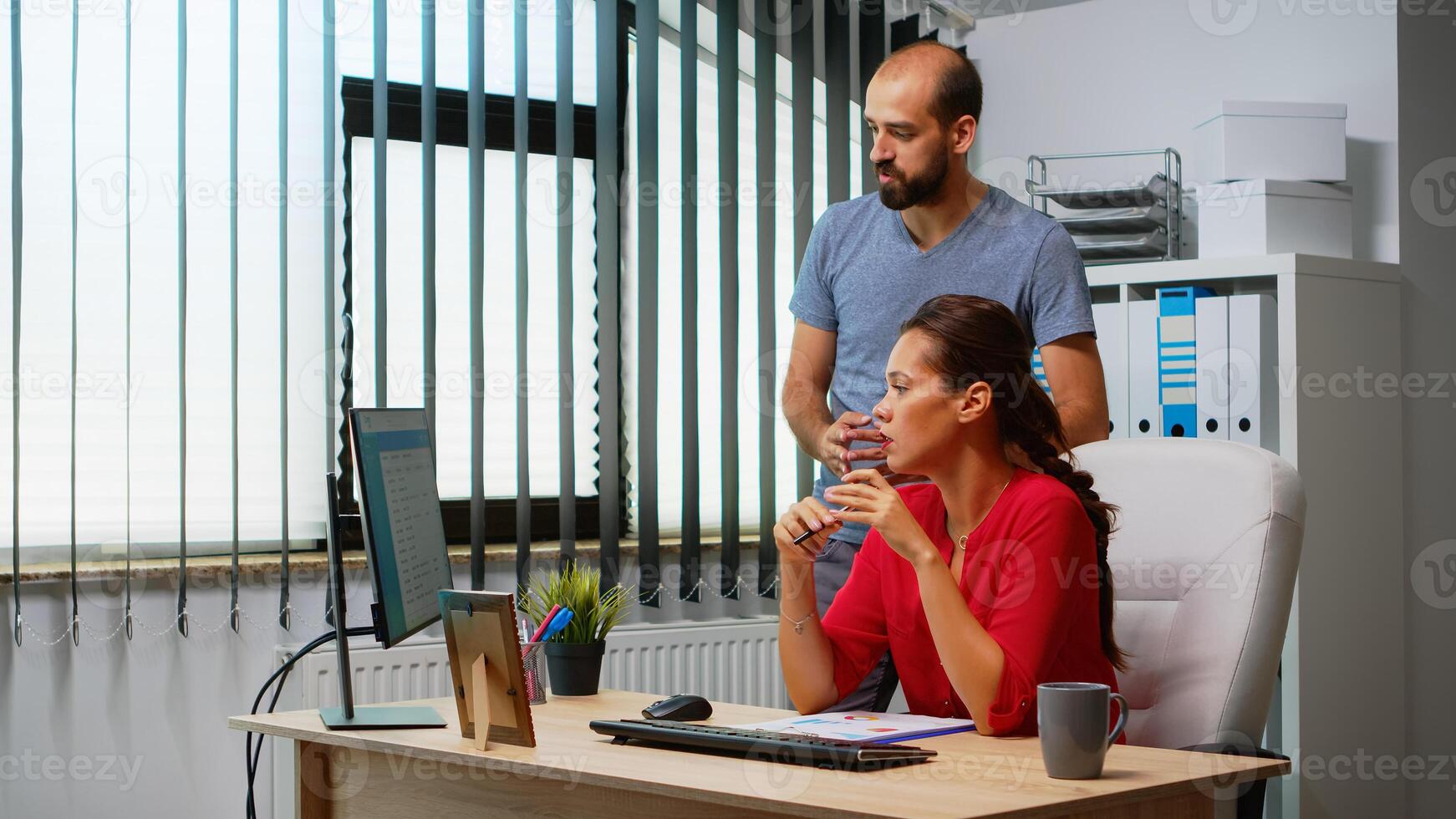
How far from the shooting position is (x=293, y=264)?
2766 millimetres

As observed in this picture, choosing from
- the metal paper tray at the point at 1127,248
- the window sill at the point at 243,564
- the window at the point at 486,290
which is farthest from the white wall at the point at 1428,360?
the window at the point at 486,290

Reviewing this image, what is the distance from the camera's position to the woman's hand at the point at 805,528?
4.88ft

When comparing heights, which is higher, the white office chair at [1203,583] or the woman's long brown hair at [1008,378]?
the woman's long brown hair at [1008,378]

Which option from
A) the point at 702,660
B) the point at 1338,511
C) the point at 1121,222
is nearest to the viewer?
the point at 1338,511

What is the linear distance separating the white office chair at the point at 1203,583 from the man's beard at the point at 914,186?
0.54 m

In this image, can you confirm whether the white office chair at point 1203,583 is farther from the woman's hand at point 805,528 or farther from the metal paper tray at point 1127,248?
the metal paper tray at point 1127,248

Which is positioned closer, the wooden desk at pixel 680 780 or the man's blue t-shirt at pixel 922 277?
the wooden desk at pixel 680 780

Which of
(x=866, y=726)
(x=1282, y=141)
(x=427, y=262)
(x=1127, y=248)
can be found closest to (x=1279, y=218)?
(x=1282, y=141)

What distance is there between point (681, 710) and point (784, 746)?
29cm

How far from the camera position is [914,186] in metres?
1.96

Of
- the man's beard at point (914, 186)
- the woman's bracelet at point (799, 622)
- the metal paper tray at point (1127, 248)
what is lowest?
the woman's bracelet at point (799, 622)

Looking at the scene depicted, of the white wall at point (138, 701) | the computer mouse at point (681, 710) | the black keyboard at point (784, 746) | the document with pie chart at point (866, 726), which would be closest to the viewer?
the black keyboard at point (784, 746)

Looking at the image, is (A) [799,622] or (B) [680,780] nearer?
(B) [680,780]

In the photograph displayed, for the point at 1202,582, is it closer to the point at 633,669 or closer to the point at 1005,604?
the point at 1005,604
